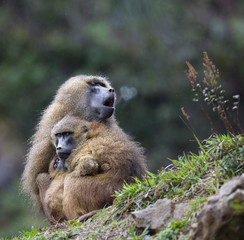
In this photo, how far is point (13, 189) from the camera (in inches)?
587

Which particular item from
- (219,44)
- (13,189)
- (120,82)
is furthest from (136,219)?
(219,44)

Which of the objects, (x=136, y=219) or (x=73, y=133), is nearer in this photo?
(x=136, y=219)

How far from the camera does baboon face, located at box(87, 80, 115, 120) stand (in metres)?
6.79

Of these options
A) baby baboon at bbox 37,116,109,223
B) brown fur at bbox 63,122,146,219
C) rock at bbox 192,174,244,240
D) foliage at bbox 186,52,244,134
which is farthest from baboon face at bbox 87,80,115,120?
rock at bbox 192,174,244,240

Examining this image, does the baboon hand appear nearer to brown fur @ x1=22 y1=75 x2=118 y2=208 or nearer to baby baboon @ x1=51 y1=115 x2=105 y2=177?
baby baboon @ x1=51 y1=115 x2=105 y2=177

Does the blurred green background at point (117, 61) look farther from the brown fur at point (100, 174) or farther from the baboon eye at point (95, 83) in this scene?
the brown fur at point (100, 174)

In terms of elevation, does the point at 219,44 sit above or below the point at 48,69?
below

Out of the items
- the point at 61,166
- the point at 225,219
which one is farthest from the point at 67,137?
the point at 225,219

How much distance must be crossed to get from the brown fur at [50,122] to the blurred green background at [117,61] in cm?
640

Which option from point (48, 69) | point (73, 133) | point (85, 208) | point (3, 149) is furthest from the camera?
point (3, 149)

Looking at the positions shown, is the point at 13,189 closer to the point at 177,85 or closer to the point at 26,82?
the point at 26,82

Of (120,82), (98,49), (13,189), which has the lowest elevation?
(13,189)

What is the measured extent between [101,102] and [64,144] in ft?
3.03

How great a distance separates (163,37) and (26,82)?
13.0ft
